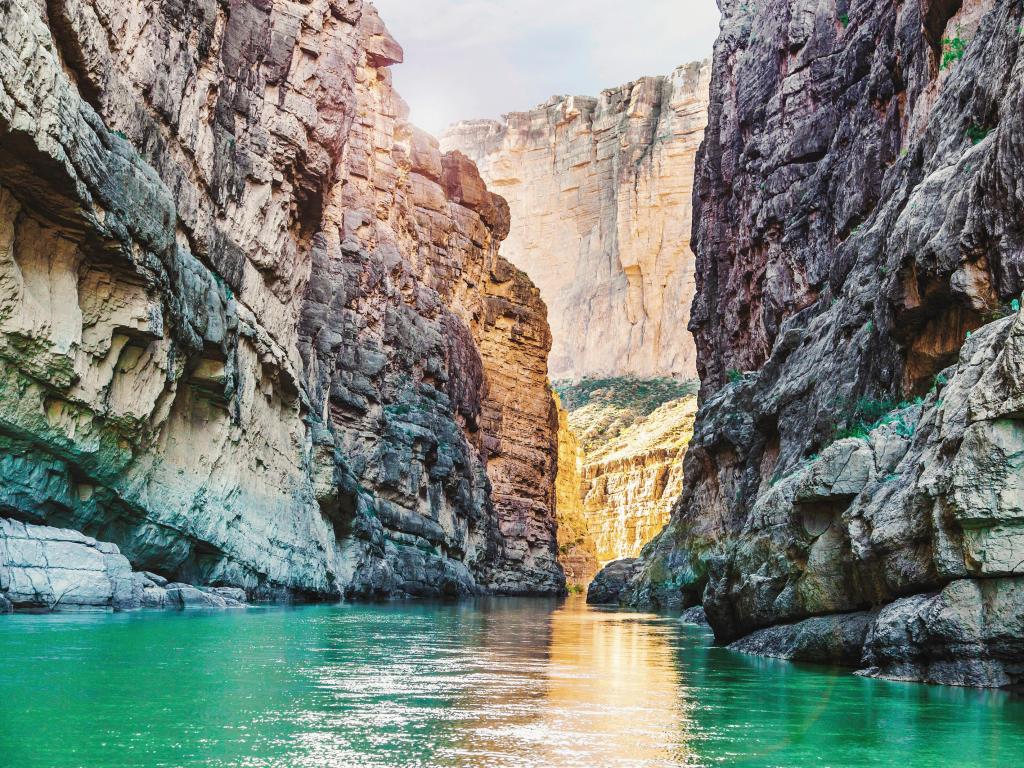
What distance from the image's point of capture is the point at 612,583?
2447 inches

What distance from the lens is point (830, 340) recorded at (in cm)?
2441

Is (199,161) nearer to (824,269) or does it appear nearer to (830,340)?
(830,340)

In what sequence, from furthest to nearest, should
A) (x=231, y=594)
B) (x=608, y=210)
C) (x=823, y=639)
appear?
(x=608, y=210) < (x=231, y=594) < (x=823, y=639)

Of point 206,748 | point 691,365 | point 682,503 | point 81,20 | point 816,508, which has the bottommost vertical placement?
point 206,748

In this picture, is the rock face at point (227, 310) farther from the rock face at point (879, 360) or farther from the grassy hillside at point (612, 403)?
the grassy hillside at point (612, 403)

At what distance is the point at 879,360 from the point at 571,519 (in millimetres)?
80792

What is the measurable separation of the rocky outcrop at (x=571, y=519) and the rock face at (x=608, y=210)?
1594 inches

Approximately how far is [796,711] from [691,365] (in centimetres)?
12864

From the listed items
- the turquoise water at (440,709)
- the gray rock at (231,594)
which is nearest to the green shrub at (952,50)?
the turquoise water at (440,709)

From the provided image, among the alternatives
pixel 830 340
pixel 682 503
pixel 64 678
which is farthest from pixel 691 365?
pixel 64 678

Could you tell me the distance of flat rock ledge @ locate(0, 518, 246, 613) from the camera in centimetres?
1683

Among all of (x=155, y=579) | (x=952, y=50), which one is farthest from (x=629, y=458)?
(x=155, y=579)

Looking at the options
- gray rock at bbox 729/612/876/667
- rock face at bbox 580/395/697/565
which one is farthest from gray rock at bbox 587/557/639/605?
gray rock at bbox 729/612/876/667

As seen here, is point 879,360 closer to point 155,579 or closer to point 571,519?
point 155,579
